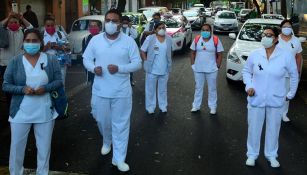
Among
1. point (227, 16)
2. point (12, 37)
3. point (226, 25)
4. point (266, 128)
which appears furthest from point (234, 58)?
point (227, 16)

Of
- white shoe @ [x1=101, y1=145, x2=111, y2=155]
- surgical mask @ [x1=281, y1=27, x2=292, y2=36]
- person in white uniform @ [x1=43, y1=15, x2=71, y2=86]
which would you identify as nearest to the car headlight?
surgical mask @ [x1=281, y1=27, x2=292, y2=36]

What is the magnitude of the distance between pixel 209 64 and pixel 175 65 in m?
7.01

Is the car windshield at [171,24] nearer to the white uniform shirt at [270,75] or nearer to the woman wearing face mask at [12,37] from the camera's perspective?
the woman wearing face mask at [12,37]

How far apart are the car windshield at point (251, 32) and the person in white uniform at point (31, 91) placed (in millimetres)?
8405

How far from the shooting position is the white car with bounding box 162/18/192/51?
1794cm

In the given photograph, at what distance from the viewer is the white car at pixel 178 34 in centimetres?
1794

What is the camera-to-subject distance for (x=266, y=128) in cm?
597

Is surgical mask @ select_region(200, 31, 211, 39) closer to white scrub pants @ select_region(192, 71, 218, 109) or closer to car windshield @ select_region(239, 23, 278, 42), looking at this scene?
white scrub pants @ select_region(192, 71, 218, 109)

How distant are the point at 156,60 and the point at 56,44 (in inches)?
72.4

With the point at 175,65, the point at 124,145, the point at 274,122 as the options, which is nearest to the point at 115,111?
the point at 124,145

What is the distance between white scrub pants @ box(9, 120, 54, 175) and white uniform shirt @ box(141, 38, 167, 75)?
394cm

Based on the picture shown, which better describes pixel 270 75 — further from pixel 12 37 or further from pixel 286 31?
pixel 12 37

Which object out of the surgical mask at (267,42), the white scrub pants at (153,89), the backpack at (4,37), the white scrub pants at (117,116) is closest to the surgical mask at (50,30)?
the backpack at (4,37)

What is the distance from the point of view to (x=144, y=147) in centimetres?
682
